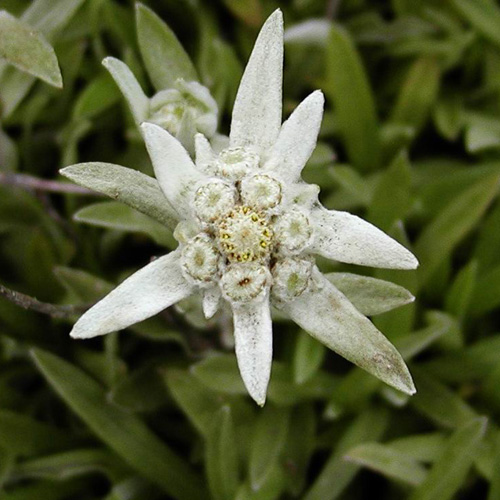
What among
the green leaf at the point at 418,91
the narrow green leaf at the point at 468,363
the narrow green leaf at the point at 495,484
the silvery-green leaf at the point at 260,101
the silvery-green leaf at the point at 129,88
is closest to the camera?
the silvery-green leaf at the point at 260,101

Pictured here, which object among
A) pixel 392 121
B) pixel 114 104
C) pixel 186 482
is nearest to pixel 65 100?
pixel 114 104

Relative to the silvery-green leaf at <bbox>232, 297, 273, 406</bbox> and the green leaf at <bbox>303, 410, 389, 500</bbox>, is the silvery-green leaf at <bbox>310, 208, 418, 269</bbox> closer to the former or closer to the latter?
the silvery-green leaf at <bbox>232, 297, 273, 406</bbox>

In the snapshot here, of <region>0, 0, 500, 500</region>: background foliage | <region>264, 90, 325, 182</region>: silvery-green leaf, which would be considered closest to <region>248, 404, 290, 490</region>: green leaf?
<region>0, 0, 500, 500</region>: background foliage

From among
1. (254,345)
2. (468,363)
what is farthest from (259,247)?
(468,363)

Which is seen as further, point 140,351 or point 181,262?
point 140,351

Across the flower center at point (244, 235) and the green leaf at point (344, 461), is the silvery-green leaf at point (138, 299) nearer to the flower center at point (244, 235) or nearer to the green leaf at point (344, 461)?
the flower center at point (244, 235)

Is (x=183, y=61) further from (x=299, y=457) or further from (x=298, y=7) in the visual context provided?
(x=299, y=457)

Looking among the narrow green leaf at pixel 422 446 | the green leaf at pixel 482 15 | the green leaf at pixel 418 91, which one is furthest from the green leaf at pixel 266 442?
the green leaf at pixel 482 15

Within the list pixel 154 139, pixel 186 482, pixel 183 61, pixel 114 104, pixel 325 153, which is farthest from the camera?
pixel 114 104
